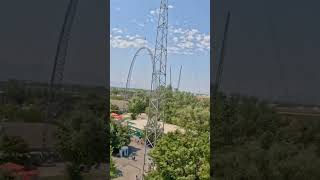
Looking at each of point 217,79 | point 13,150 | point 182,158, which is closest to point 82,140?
point 13,150

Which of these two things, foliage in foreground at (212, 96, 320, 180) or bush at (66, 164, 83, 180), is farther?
foliage in foreground at (212, 96, 320, 180)

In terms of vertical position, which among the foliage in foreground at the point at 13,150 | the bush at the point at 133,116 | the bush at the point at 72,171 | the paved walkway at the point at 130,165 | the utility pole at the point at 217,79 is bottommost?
the paved walkway at the point at 130,165

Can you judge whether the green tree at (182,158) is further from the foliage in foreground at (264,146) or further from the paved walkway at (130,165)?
the paved walkway at (130,165)

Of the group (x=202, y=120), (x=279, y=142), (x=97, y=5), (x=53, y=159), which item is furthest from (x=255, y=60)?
(x=202, y=120)

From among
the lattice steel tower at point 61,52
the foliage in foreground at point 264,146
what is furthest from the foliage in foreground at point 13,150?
the foliage in foreground at point 264,146

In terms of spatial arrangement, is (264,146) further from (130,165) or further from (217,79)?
(130,165)

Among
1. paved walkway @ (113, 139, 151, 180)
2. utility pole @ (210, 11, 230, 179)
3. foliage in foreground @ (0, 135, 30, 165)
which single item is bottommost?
paved walkway @ (113, 139, 151, 180)

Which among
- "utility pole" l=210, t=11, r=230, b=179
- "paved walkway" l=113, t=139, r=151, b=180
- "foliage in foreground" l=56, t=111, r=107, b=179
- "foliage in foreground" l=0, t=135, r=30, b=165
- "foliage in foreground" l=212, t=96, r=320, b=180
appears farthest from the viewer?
"paved walkway" l=113, t=139, r=151, b=180

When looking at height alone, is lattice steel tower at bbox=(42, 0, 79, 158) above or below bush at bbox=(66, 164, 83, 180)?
above

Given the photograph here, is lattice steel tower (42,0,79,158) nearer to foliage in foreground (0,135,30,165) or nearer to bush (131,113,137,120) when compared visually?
foliage in foreground (0,135,30,165)

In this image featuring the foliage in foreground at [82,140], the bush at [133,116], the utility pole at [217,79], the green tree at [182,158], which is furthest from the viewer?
the bush at [133,116]

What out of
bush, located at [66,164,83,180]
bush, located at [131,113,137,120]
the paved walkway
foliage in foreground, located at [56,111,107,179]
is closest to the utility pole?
foliage in foreground, located at [56,111,107,179]

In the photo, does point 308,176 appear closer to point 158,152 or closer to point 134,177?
point 158,152

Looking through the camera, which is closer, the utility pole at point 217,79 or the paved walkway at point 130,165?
the utility pole at point 217,79
